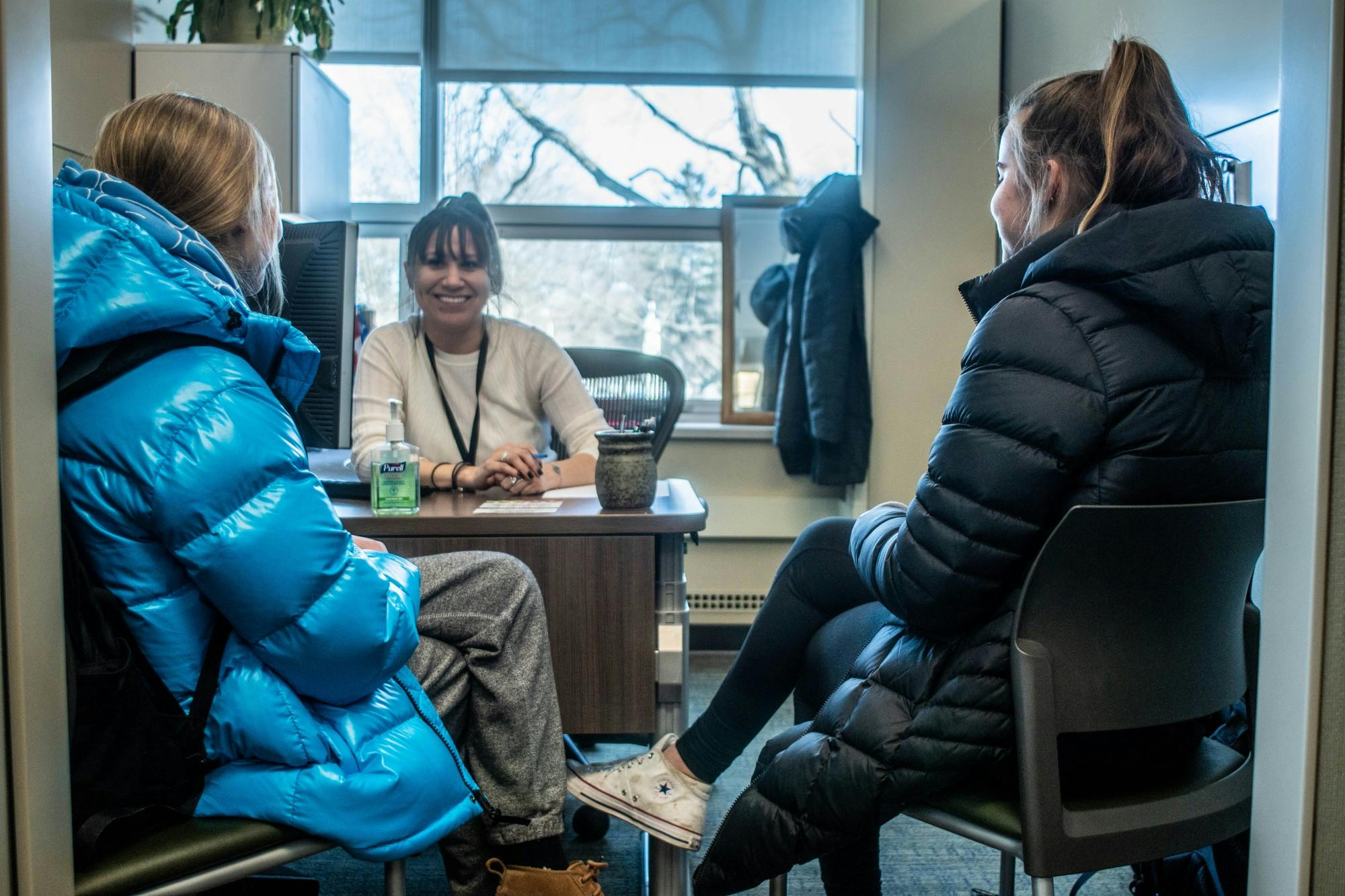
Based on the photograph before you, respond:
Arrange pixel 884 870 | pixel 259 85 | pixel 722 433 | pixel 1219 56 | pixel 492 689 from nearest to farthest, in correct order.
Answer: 1. pixel 492 689
2. pixel 884 870
3. pixel 1219 56
4. pixel 259 85
5. pixel 722 433

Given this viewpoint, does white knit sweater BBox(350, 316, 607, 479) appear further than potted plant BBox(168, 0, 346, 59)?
No

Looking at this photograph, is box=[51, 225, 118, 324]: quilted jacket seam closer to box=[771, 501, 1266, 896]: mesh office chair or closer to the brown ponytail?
box=[771, 501, 1266, 896]: mesh office chair

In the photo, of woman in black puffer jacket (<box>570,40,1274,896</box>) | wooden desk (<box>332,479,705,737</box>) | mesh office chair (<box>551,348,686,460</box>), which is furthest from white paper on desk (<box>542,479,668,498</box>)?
woman in black puffer jacket (<box>570,40,1274,896</box>)

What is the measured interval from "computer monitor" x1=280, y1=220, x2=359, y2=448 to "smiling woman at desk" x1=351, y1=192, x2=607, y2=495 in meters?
0.43

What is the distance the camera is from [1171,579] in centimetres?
106

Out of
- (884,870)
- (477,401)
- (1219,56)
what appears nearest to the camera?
(884,870)

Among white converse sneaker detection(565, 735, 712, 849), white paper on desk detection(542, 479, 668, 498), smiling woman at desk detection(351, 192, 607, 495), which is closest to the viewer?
white converse sneaker detection(565, 735, 712, 849)

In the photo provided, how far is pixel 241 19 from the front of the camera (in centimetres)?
314

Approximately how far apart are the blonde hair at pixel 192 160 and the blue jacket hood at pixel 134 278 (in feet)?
0.29

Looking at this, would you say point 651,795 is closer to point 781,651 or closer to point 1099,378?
point 781,651

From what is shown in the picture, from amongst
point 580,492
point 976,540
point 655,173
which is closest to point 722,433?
point 655,173

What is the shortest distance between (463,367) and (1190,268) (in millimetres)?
1694

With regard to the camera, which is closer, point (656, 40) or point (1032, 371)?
point (1032, 371)

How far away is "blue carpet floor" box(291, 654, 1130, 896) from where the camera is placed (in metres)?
1.91
